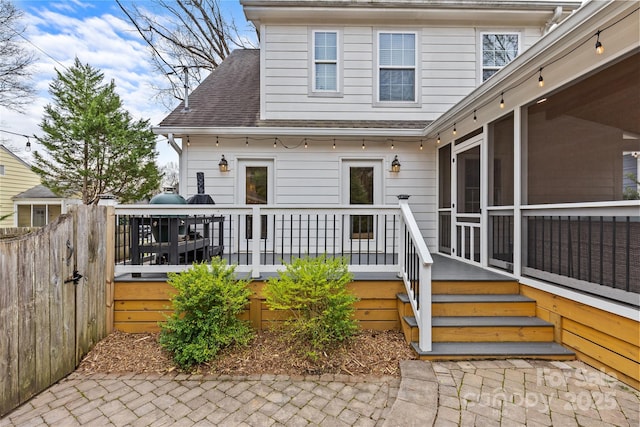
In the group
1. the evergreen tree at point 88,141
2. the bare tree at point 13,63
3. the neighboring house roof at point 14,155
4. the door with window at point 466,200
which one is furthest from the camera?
the neighboring house roof at point 14,155

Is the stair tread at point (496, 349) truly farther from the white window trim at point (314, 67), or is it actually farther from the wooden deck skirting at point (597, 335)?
the white window trim at point (314, 67)

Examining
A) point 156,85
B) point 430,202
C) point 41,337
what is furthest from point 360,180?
point 156,85

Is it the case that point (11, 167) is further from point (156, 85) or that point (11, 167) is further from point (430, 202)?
point (430, 202)

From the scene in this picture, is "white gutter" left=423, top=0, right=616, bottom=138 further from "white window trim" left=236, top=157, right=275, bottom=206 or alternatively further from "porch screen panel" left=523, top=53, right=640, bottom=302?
"white window trim" left=236, top=157, right=275, bottom=206

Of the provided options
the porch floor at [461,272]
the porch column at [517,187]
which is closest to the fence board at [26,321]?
the porch floor at [461,272]

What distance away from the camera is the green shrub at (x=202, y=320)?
9.04ft

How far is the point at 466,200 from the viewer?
475 cm

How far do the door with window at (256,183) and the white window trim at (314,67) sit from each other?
1696 mm

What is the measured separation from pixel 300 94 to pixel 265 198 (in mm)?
2192

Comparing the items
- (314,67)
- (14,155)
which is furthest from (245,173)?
Answer: (14,155)

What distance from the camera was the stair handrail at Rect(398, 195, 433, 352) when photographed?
2.79 meters

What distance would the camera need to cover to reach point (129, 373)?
272 centimetres

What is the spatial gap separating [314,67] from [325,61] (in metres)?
0.25

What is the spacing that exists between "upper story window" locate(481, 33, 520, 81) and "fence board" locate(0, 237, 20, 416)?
7428 mm
